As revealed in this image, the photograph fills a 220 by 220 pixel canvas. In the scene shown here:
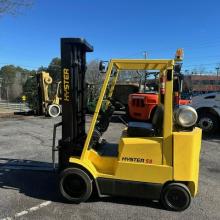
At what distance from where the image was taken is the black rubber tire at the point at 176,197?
4895 millimetres

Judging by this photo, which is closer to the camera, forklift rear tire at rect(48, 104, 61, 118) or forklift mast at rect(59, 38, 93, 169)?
forklift mast at rect(59, 38, 93, 169)

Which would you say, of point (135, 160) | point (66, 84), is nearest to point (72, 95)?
point (66, 84)

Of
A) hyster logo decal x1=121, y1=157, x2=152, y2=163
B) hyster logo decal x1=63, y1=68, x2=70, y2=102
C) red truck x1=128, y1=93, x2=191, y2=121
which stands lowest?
hyster logo decal x1=121, y1=157, x2=152, y2=163

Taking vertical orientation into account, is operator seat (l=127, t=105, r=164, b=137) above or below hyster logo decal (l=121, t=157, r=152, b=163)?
above

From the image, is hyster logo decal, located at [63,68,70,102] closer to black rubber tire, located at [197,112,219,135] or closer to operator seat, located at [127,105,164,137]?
operator seat, located at [127,105,164,137]

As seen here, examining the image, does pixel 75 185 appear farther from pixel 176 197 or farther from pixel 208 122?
pixel 208 122

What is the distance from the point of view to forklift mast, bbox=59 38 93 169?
540 cm

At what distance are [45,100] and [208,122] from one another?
10287mm

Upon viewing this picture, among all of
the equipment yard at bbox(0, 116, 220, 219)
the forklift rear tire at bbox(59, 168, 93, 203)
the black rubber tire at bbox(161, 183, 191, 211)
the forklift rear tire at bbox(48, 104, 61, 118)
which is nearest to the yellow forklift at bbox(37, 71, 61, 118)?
the forklift rear tire at bbox(48, 104, 61, 118)

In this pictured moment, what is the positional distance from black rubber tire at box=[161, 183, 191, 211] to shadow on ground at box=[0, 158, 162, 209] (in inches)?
7.8

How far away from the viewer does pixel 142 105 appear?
1320cm

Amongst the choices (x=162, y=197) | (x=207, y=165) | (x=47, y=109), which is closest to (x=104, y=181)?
(x=162, y=197)

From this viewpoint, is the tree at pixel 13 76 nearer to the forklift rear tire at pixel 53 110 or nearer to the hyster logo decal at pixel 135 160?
the forklift rear tire at pixel 53 110

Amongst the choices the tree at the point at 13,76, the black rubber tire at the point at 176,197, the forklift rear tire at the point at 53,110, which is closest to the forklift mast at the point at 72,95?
the black rubber tire at the point at 176,197
